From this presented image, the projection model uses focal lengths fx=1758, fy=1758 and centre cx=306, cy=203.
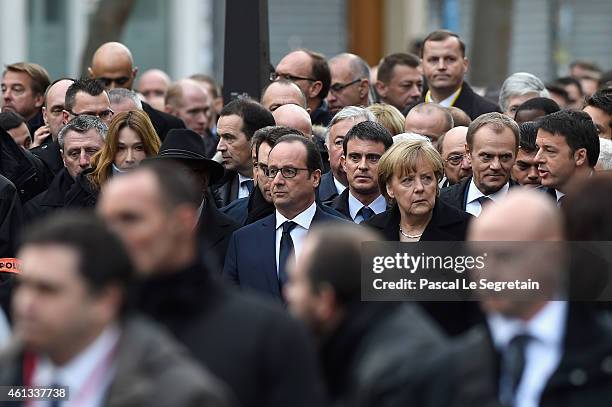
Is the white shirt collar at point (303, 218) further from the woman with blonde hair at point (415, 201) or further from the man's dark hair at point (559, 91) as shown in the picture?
the man's dark hair at point (559, 91)

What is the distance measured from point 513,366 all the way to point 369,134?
15.9 ft

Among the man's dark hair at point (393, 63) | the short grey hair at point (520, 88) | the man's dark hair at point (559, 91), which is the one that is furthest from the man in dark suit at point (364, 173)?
the man's dark hair at point (559, 91)

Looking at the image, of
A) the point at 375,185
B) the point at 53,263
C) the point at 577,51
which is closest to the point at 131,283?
the point at 53,263

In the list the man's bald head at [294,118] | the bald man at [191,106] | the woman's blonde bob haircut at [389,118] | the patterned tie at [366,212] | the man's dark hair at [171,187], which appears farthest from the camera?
the bald man at [191,106]

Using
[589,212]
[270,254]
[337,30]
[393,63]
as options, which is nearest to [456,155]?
[270,254]

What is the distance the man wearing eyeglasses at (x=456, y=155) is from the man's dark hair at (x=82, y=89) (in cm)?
245

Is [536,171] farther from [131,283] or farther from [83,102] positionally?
[131,283]

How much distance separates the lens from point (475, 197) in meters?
10.2

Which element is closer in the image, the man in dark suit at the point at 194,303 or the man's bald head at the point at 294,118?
the man in dark suit at the point at 194,303

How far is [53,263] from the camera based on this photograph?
523cm

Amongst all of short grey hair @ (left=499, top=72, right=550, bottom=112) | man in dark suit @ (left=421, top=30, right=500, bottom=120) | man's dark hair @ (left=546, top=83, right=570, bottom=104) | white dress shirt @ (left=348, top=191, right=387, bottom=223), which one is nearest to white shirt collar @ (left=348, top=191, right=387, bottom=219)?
white dress shirt @ (left=348, top=191, right=387, bottom=223)

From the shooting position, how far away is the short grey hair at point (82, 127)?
11148 millimetres

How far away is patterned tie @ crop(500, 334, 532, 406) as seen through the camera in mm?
5742

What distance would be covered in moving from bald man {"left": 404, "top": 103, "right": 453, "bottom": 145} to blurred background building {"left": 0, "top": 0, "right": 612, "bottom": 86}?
40.1ft
